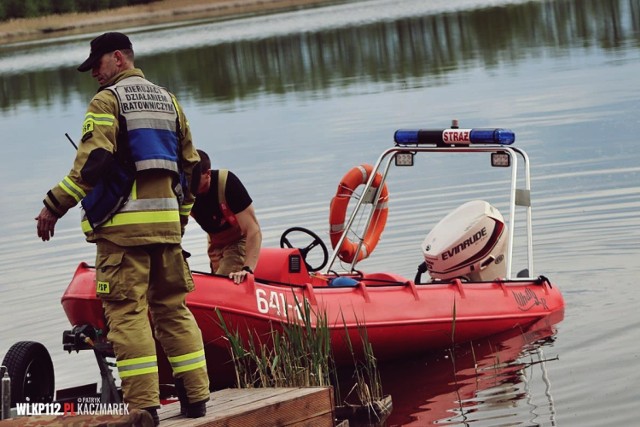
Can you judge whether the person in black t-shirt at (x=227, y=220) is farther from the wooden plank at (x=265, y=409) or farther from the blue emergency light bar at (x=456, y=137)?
the blue emergency light bar at (x=456, y=137)

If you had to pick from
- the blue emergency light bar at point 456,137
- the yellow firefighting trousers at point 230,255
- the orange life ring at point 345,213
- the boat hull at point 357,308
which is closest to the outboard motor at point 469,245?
the boat hull at point 357,308

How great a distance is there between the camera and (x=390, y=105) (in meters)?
22.2

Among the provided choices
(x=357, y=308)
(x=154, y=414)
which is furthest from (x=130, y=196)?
(x=357, y=308)

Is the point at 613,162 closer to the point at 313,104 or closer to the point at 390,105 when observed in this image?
the point at 390,105

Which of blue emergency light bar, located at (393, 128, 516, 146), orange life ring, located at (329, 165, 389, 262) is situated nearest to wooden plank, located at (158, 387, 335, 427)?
blue emergency light bar, located at (393, 128, 516, 146)

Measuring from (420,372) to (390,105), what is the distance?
14548mm

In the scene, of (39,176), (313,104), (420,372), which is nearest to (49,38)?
(313,104)

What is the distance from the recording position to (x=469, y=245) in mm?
8758

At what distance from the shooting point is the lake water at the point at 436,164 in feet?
24.9

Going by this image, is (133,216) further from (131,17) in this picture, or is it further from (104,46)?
(131,17)

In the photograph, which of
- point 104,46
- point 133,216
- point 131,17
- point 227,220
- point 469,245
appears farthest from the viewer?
point 131,17

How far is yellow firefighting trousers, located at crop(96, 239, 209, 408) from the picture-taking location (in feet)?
18.3

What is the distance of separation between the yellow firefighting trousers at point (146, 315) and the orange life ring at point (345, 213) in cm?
381

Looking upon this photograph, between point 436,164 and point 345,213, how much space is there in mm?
6303
